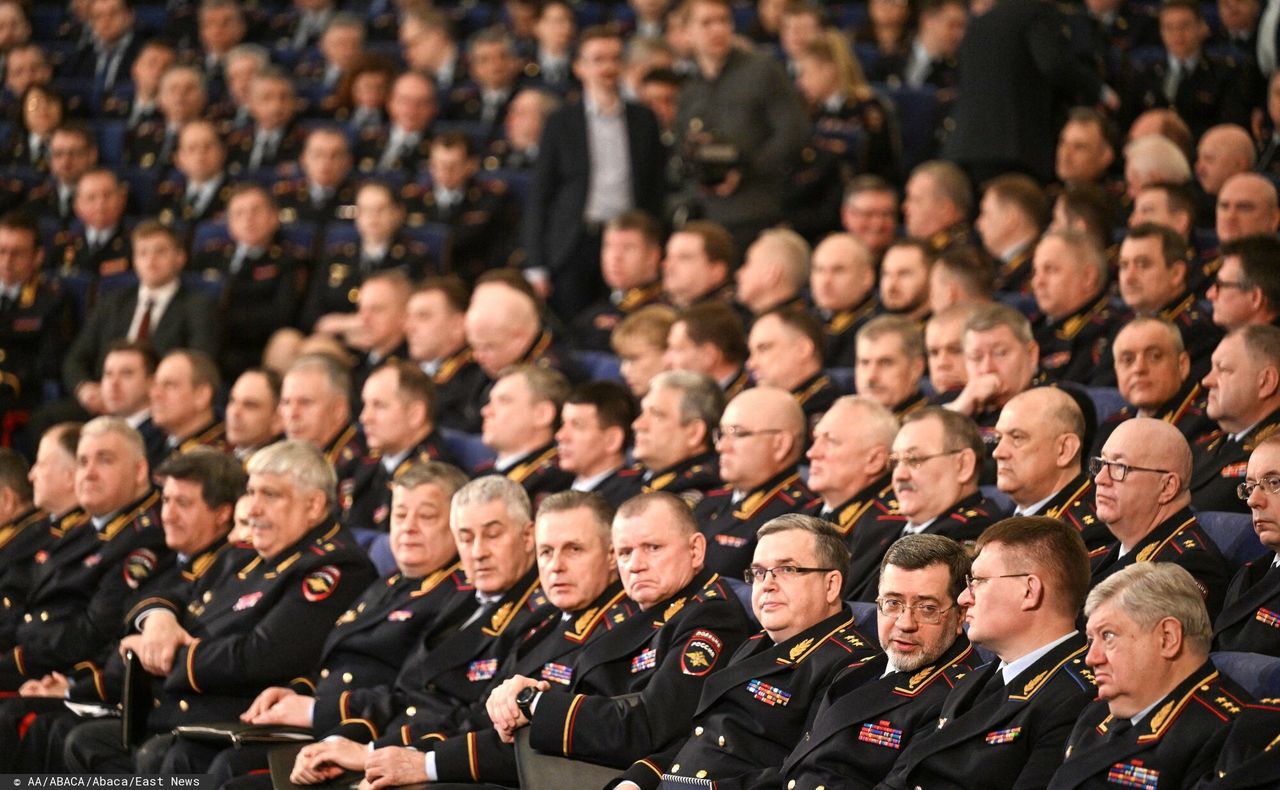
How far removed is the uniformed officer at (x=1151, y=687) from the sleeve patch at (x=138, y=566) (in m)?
3.01

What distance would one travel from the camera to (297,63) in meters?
9.19

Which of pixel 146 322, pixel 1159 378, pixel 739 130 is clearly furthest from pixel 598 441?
pixel 146 322

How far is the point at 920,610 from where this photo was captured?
131 inches

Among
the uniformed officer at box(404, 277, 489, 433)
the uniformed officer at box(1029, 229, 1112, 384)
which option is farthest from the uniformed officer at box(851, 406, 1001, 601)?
the uniformed officer at box(404, 277, 489, 433)

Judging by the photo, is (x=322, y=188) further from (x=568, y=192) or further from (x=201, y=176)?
(x=568, y=192)

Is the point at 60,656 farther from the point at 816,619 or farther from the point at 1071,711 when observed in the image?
the point at 1071,711

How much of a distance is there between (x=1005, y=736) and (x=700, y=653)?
78cm

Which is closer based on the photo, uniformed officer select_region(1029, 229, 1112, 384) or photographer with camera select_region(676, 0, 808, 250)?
uniformed officer select_region(1029, 229, 1112, 384)

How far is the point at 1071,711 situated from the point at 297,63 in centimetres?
693

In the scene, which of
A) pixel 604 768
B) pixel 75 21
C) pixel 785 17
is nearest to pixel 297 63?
pixel 75 21

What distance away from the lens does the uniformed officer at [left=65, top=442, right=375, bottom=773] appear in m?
4.54

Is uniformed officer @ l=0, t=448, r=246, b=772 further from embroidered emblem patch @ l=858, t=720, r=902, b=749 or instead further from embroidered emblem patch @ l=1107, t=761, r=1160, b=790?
embroidered emblem patch @ l=1107, t=761, r=1160, b=790

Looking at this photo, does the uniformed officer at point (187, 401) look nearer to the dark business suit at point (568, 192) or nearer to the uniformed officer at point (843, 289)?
the dark business suit at point (568, 192)

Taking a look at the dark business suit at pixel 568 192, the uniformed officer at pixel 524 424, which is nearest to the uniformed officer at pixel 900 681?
the uniformed officer at pixel 524 424
